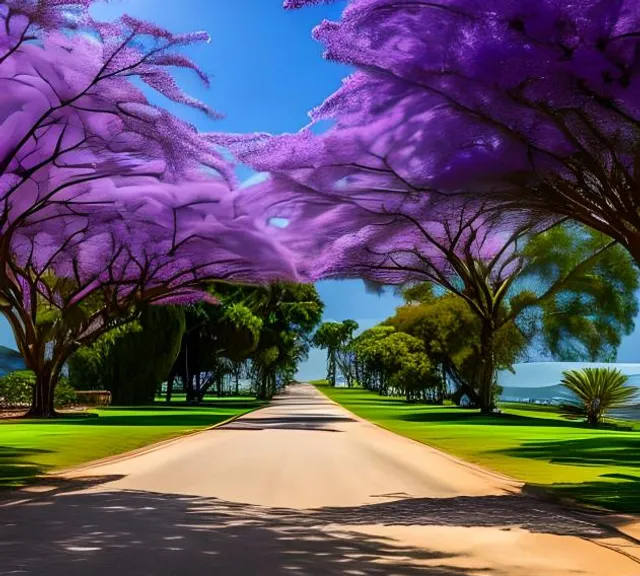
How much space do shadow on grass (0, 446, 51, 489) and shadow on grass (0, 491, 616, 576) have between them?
2153 mm

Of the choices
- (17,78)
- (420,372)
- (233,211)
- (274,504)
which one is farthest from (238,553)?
(420,372)

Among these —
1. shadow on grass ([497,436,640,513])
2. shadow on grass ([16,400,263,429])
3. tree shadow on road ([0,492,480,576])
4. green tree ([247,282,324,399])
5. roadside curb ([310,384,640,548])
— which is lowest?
shadow on grass ([16,400,263,429])

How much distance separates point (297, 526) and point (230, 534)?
0.89 meters

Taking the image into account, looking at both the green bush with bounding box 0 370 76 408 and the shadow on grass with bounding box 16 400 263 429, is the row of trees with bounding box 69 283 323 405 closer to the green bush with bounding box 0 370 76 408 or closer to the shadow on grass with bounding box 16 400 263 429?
the green bush with bounding box 0 370 76 408

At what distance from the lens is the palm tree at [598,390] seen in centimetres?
3884

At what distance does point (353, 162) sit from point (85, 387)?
5442 centimetres

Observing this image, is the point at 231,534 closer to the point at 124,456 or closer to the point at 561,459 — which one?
the point at 124,456

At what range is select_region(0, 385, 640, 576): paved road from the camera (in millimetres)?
6473

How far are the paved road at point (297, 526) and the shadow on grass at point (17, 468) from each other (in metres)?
0.78

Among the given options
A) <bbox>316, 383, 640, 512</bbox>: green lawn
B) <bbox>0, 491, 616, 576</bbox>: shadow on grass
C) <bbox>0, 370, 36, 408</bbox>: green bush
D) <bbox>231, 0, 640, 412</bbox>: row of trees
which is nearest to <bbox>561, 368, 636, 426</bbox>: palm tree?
<bbox>231, 0, 640, 412</bbox>: row of trees

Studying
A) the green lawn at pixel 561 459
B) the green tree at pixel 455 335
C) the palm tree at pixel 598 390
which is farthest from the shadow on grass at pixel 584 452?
the green tree at pixel 455 335

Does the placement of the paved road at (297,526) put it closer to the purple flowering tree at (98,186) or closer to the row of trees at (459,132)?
the row of trees at (459,132)

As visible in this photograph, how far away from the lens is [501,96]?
1520cm

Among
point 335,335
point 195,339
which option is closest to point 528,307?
point 195,339
